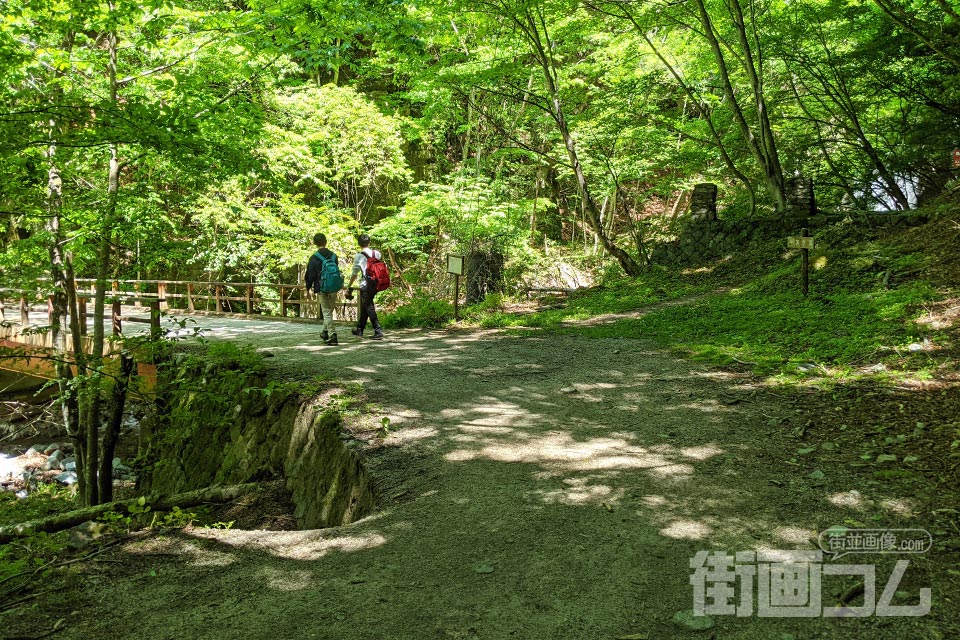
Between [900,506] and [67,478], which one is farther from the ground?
[900,506]

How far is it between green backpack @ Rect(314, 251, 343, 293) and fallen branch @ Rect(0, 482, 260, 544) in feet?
16.2

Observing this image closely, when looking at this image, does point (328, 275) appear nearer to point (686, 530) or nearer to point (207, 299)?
point (686, 530)

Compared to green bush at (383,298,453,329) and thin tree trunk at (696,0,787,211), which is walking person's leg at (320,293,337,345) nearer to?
green bush at (383,298,453,329)

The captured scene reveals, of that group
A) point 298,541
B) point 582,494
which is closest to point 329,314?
point 298,541

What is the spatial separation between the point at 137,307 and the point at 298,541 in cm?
2016

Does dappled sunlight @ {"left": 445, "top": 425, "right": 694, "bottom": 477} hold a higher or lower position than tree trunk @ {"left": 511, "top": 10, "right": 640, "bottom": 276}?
lower

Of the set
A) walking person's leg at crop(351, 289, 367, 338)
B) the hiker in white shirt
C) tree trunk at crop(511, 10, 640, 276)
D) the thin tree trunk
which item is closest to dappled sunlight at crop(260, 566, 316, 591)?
the hiker in white shirt

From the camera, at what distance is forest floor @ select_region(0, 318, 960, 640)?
2.43 metres

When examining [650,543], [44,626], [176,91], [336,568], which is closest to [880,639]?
[650,543]

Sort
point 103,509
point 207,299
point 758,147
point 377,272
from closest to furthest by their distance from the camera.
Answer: point 103,509
point 377,272
point 758,147
point 207,299

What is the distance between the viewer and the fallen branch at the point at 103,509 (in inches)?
145

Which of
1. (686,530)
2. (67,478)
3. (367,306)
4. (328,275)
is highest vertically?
(328,275)

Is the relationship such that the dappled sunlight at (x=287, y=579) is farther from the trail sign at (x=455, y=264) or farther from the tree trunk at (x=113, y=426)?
the trail sign at (x=455, y=264)

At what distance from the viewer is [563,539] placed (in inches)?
124
